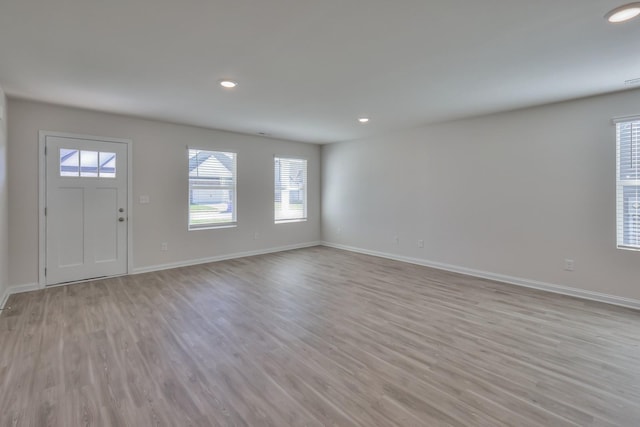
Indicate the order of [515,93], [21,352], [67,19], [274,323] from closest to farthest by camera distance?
[67,19] < [21,352] < [274,323] < [515,93]

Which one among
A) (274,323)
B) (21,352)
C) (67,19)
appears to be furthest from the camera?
(274,323)

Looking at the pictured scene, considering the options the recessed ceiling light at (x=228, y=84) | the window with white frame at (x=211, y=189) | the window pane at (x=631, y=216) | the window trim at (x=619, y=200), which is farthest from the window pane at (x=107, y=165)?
the window pane at (x=631, y=216)

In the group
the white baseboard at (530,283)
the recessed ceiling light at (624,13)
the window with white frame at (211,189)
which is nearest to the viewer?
the recessed ceiling light at (624,13)

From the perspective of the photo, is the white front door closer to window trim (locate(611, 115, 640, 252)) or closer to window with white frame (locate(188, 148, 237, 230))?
window with white frame (locate(188, 148, 237, 230))

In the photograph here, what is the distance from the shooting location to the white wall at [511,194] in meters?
3.62

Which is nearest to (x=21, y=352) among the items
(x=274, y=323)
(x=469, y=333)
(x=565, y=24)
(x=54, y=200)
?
(x=274, y=323)

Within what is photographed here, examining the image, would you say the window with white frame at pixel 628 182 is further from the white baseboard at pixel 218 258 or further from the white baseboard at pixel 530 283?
the white baseboard at pixel 218 258

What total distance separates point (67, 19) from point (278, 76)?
5.31ft

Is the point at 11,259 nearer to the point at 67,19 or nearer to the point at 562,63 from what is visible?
the point at 67,19

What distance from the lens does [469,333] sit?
2.79 meters

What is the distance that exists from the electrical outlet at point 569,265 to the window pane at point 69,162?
21.6 ft

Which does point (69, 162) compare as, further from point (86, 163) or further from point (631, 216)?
point (631, 216)

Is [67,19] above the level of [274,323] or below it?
above

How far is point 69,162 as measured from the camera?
13.8 ft
